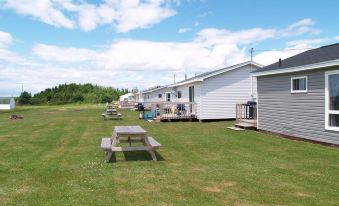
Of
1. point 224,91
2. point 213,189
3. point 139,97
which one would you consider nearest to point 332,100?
point 213,189

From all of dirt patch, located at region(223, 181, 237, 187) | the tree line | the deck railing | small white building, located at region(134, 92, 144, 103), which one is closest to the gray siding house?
the deck railing

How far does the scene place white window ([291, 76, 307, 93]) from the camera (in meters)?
13.1

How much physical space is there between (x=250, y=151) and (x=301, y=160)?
5.78 feet

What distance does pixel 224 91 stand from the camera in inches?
909

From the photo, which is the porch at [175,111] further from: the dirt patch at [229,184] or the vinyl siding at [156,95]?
the vinyl siding at [156,95]

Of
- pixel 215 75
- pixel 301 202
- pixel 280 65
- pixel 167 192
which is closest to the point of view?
pixel 301 202

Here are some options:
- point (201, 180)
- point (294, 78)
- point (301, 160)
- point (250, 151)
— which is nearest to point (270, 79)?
point (294, 78)

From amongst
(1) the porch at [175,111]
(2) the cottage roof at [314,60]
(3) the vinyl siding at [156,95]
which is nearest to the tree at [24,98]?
(3) the vinyl siding at [156,95]

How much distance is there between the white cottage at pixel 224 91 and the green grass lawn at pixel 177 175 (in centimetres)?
1075

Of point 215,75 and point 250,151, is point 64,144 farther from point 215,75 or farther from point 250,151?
point 215,75

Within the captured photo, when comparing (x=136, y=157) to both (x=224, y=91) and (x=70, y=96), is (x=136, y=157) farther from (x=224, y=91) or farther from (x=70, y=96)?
(x=70, y=96)

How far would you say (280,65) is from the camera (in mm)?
14812

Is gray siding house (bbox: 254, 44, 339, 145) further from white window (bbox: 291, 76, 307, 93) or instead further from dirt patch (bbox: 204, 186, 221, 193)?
dirt patch (bbox: 204, 186, 221, 193)

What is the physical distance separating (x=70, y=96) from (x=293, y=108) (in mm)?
88640
